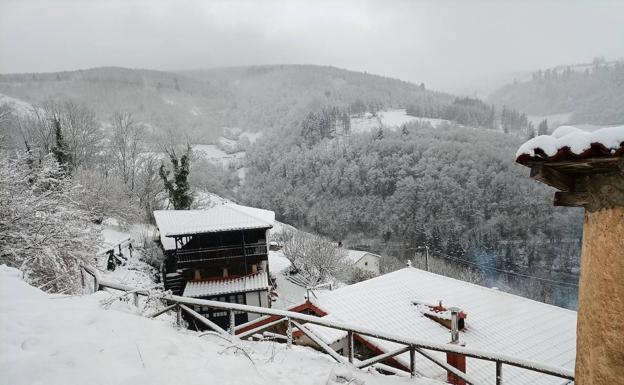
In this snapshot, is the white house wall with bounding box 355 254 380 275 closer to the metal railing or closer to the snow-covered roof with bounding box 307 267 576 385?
the snow-covered roof with bounding box 307 267 576 385

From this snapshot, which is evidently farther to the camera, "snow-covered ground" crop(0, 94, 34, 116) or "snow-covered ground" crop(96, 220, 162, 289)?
"snow-covered ground" crop(0, 94, 34, 116)

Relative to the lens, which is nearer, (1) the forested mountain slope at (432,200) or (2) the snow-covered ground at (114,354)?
(2) the snow-covered ground at (114,354)

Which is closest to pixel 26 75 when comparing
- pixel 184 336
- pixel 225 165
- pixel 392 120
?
pixel 225 165

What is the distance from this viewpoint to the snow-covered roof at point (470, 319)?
10789mm

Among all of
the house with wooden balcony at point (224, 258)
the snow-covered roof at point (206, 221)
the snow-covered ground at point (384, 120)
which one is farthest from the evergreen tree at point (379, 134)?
the house with wooden balcony at point (224, 258)

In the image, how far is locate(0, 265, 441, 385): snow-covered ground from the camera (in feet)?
12.6

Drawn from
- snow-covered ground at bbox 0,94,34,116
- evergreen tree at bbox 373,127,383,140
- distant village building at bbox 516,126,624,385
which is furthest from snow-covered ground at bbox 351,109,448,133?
distant village building at bbox 516,126,624,385

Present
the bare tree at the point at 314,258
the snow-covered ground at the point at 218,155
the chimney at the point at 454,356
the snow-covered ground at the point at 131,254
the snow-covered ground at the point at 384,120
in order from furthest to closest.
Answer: the snow-covered ground at the point at 384,120 → the snow-covered ground at the point at 218,155 → the bare tree at the point at 314,258 → the snow-covered ground at the point at 131,254 → the chimney at the point at 454,356

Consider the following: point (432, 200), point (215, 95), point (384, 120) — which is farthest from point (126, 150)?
point (215, 95)

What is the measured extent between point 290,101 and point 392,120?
56.3m

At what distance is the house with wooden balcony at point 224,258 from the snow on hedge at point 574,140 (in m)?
17.3

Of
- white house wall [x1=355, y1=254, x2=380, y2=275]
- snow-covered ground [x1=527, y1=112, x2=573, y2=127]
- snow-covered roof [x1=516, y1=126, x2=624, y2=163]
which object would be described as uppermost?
snow-covered ground [x1=527, y1=112, x2=573, y2=127]

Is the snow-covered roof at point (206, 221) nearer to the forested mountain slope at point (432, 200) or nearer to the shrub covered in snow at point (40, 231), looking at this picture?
the shrub covered in snow at point (40, 231)

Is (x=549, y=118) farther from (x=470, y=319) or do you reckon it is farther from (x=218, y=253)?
(x=218, y=253)
